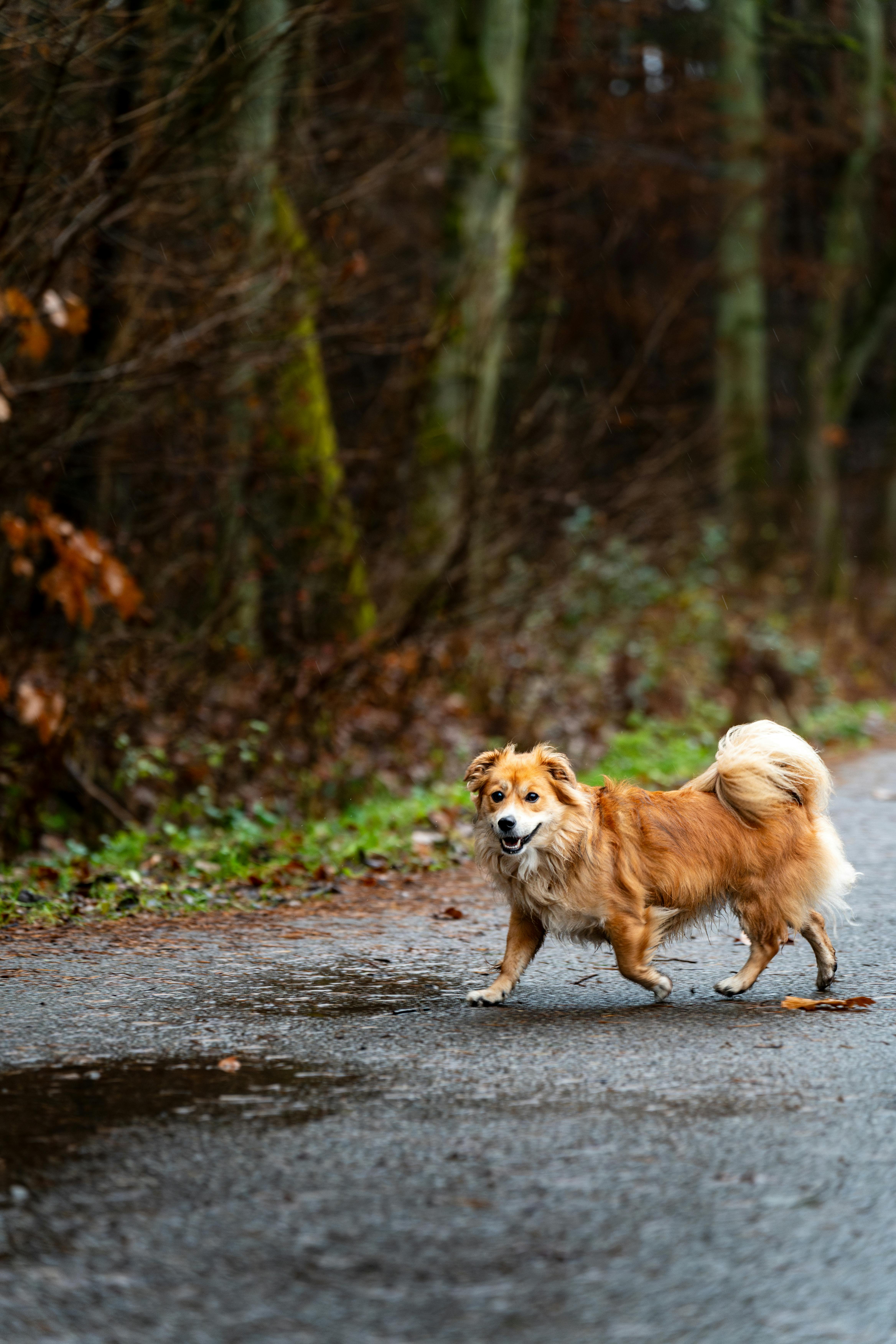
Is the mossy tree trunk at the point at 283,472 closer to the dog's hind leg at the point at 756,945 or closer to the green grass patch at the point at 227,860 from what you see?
the green grass patch at the point at 227,860

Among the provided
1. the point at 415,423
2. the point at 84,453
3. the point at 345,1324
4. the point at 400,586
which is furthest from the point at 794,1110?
the point at 415,423

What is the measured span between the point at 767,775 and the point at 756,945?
70 cm

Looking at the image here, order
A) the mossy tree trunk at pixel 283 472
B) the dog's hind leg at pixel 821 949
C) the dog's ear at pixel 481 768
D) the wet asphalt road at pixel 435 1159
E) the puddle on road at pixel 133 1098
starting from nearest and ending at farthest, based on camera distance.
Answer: the wet asphalt road at pixel 435 1159 < the puddle on road at pixel 133 1098 < the dog's ear at pixel 481 768 < the dog's hind leg at pixel 821 949 < the mossy tree trunk at pixel 283 472

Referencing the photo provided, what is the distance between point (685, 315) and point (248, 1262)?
25774 mm

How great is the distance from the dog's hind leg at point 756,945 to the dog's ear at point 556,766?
89 cm

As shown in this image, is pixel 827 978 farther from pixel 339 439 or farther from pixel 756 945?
pixel 339 439

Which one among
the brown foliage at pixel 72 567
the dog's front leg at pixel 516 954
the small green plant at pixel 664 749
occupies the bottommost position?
the small green plant at pixel 664 749

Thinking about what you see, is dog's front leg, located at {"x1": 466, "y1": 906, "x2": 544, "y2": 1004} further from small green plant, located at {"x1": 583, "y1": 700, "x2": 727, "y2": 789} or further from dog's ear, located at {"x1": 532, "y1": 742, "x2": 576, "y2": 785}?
small green plant, located at {"x1": 583, "y1": 700, "x2": 727, "y2": 789}

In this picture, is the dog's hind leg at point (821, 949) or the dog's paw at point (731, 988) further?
the dog's hind leg at point (821, 949)

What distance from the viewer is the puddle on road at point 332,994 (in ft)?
19.2

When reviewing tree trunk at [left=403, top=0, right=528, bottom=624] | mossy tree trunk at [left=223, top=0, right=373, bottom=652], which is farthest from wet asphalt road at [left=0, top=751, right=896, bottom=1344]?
tree trunk at [left=403, top=0, right=528, bottom=624]

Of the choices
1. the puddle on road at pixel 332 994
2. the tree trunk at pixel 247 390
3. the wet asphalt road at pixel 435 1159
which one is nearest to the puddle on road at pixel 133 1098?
the wet asphalt road at pixel 435 1159

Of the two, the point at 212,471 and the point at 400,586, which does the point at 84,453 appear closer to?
the point at 212,471

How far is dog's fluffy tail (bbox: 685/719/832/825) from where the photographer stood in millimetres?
6215
